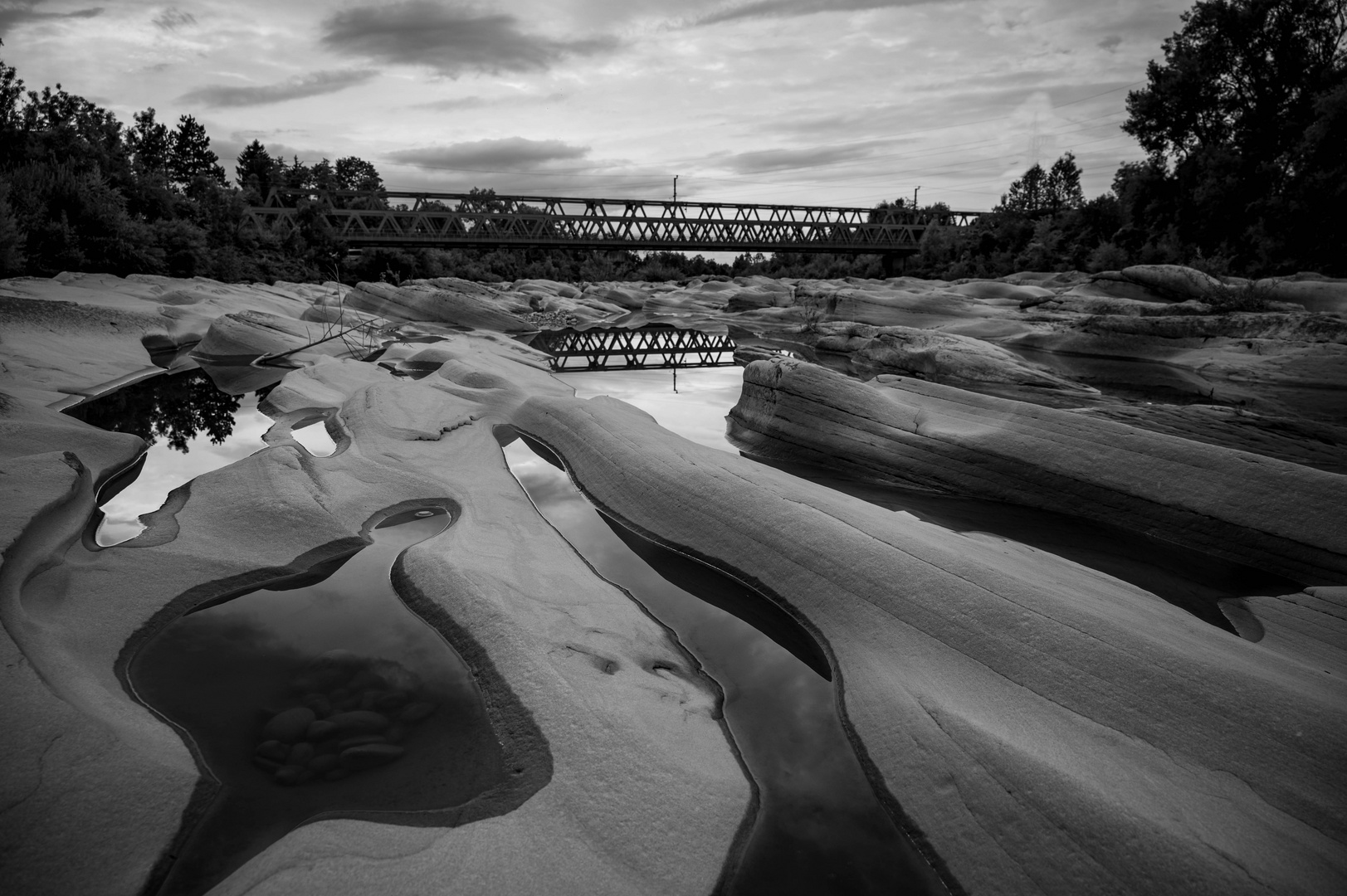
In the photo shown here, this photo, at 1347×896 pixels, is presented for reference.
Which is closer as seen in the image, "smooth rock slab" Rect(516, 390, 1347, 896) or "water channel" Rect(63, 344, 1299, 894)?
"smooth rock slab" Rect(516, 390, 1347, 896)

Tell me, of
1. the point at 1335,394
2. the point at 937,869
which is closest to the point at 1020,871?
the point at 937,869

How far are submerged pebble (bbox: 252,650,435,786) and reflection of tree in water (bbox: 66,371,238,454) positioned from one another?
3.54m

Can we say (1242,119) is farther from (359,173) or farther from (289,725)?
(359,173)

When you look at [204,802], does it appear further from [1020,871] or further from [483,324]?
[483,324]

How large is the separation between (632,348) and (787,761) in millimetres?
10138

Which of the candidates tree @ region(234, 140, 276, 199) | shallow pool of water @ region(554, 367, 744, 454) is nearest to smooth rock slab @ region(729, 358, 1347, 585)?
shallow pool of water @ region(554, 367, 744, 454)

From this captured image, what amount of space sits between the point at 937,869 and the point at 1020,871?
0.67ft

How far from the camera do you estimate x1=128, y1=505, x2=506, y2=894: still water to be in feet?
6.19

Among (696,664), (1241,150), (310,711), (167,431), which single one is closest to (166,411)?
(167,431)

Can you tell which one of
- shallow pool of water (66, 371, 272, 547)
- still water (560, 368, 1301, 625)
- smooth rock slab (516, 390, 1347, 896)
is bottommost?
shallow pool of water (66, 371, 272, 547)

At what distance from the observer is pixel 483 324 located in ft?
43.8

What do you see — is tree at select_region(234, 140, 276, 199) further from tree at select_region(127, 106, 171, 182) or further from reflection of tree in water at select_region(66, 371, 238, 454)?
reflection of tree in water at select_region(66, 371, 238, 454)

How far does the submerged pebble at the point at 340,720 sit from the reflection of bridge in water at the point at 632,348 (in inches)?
287

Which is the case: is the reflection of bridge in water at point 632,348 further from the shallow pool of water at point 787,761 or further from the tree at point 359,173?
the tree at point 359,173
